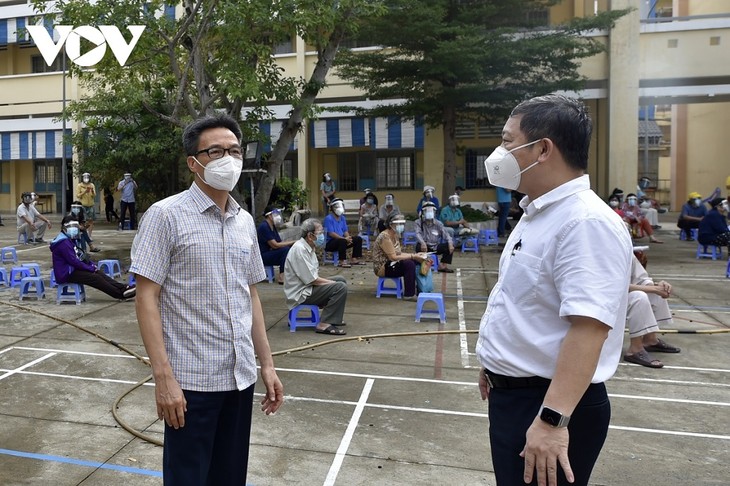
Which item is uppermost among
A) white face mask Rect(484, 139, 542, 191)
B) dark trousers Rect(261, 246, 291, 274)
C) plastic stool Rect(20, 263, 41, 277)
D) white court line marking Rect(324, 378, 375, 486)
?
white face mask Rect(484, 139, 542, 191)

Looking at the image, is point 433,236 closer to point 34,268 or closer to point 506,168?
point 34,268

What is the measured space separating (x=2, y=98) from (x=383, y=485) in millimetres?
28838

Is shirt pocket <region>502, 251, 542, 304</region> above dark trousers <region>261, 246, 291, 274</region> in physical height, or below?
above

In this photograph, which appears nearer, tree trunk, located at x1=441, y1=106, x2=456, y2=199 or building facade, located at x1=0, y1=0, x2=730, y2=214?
tree trunk, located at x1=441, y1=106, x2=456, y2=199

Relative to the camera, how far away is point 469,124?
22.6 meters

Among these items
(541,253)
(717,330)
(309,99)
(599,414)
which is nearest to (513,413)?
(599,414)

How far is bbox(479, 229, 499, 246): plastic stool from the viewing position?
1609cm

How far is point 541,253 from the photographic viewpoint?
2.05 metres

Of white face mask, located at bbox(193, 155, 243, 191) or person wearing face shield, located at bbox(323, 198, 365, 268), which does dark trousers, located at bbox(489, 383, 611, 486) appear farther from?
person wearing face shield, located at bbox(323, 198, 365, 268)

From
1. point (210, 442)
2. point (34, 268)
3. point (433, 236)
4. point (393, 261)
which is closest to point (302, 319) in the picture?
point (393, 261)

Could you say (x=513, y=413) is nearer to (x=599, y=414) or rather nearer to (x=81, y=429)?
(x=599, y=414)

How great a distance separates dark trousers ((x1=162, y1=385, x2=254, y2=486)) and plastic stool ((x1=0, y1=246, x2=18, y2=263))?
12.0 m

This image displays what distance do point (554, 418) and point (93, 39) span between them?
1063 centimetres

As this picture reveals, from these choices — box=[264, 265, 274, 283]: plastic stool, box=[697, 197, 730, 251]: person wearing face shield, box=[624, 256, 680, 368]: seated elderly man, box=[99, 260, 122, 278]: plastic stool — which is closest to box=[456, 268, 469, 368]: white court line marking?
box=[624, 256, 680, 368]: seated elderly man
